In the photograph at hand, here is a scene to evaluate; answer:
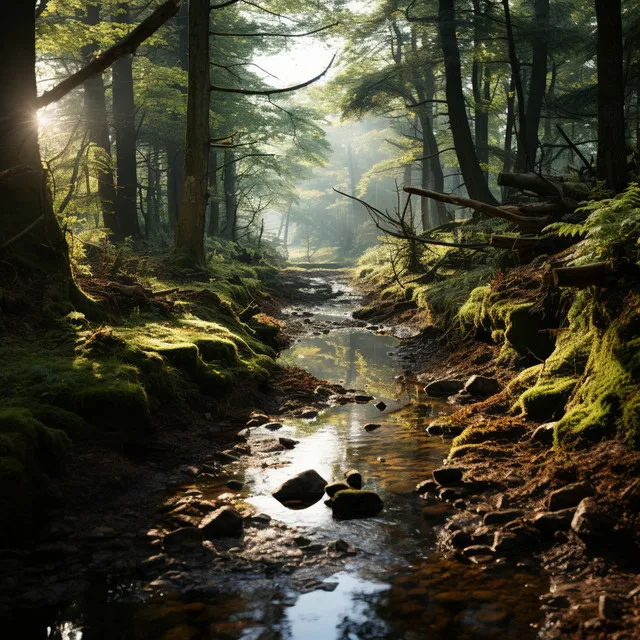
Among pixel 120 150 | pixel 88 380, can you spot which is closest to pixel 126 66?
pixel 120 150

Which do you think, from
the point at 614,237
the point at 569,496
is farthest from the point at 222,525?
the point at 614,237

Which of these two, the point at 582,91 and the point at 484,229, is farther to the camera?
the point at 582,91

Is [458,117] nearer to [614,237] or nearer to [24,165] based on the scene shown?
[614,237]

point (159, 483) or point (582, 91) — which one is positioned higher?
point (582, 91)

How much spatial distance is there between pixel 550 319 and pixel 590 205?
1622 mm

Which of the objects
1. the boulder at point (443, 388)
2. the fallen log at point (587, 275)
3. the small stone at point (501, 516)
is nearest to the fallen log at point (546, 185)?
the boulder at point (443, 388)

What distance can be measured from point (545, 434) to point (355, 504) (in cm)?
179

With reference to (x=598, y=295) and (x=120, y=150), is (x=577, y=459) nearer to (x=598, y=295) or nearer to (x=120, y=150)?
(x=598, y=295)

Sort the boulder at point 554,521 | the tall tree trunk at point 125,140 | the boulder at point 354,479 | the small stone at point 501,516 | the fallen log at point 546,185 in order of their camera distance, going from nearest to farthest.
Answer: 1. the boulder at point 554,521
2. the small stone at point 501,516
3. the boulder at point 354,479
4. the fallen log at point 546,185
5. the tall tree trunk at point 125,140

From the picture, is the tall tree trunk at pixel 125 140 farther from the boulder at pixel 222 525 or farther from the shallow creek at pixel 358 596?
the boulder at pixel 222 525

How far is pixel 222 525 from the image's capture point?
3812 mm

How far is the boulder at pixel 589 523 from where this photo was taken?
324 centimetres

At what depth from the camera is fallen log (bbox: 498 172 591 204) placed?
313 inches

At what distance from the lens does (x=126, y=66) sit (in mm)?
17734
